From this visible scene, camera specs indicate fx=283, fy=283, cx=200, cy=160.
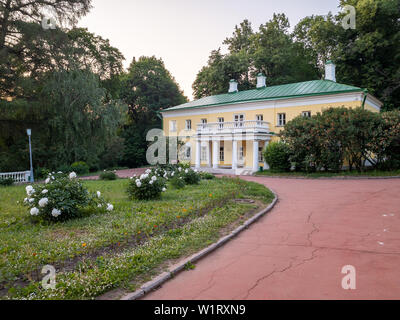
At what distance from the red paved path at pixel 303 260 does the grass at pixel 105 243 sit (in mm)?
630

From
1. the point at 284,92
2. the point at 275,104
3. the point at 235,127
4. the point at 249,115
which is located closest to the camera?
the point at 235,127

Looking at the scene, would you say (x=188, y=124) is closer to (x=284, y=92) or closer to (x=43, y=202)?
(x=284, y=92)

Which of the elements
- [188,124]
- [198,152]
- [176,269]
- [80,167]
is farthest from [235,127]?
[176,269]

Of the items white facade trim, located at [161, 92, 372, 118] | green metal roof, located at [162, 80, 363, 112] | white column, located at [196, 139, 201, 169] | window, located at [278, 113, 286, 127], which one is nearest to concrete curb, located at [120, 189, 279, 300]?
white facade trim, located at [161, 92, 372, 118]

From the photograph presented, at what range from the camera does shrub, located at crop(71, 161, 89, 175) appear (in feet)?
82.4

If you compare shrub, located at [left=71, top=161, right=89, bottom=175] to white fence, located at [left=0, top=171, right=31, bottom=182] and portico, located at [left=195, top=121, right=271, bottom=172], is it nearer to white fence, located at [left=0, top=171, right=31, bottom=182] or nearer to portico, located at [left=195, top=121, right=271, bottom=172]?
white fence, located at [left=0, top=171, right=31, bottom=182]

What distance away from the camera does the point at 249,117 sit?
2939 centimetres

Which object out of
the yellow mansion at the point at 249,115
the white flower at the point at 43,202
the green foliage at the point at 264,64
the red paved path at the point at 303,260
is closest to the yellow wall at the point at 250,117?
the yellow mansion at the point at 249,115

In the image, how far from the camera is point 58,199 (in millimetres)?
7469

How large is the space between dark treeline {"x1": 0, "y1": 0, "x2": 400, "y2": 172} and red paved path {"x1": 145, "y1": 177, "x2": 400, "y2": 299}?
1959 centimetres

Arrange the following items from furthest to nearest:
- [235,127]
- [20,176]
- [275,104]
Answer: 1. [275,104]
2. [235,127]
3. [20,176]

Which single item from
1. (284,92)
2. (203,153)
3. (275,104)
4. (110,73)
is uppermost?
(110,73)

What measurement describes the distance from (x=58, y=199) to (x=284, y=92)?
24.9 meters
